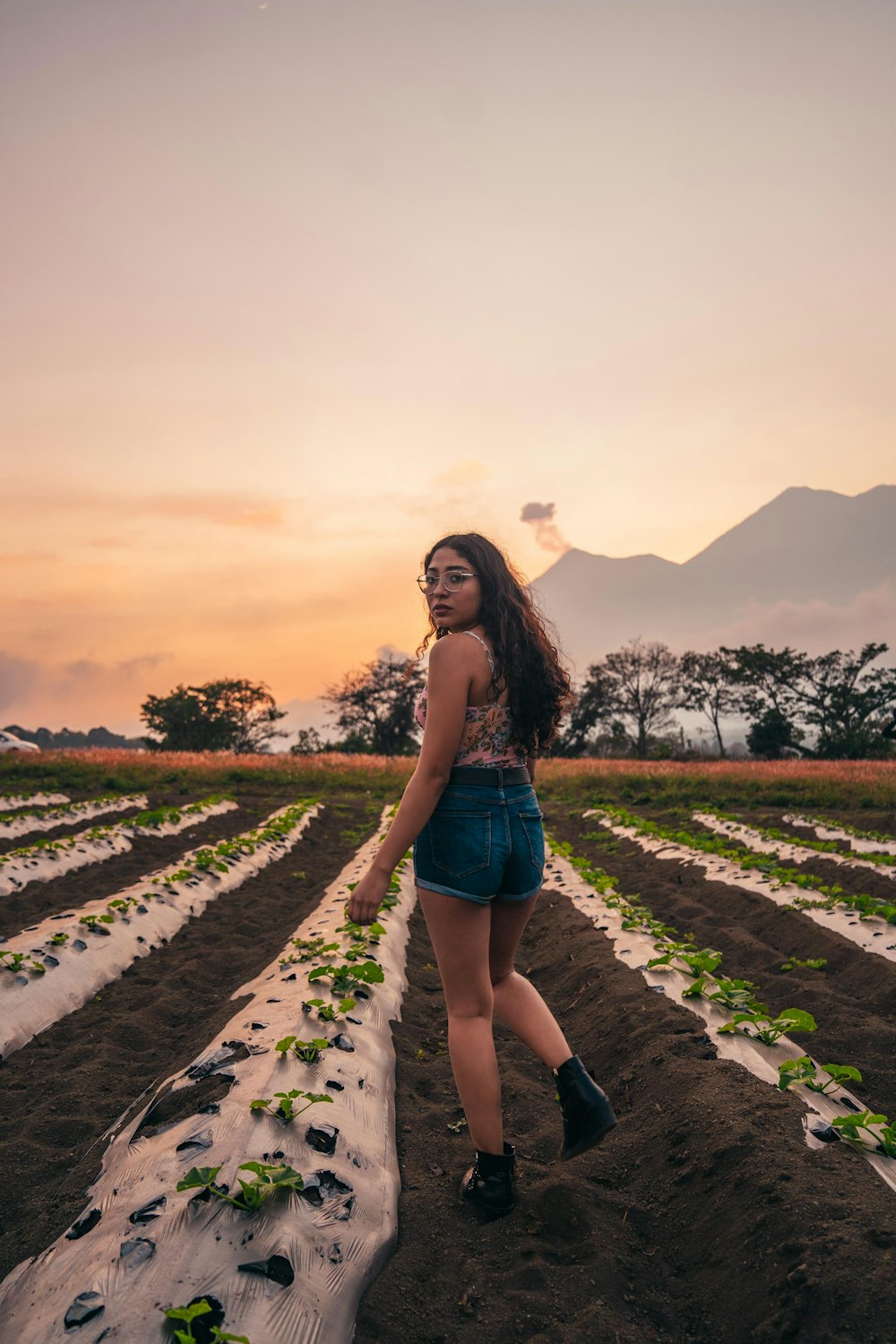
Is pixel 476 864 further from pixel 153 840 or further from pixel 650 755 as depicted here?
pixel 650 755

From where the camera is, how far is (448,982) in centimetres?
283

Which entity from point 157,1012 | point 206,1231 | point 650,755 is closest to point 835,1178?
point 206,1231

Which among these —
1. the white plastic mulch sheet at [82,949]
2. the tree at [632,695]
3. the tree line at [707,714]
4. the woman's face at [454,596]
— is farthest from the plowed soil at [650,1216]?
the tree at [632,695]

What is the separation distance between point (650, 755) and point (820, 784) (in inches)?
1172

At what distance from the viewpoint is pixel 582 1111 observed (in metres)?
2.81

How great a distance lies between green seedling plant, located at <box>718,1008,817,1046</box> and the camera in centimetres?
369

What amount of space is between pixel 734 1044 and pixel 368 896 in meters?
2.36

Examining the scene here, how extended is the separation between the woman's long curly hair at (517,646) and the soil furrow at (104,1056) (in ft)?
8.42

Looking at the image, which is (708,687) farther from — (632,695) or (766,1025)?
(766,1025)

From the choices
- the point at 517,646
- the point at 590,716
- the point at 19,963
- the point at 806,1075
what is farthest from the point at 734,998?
the point at 590,716

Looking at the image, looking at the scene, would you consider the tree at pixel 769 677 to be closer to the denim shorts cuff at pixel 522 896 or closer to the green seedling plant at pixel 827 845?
the green seedling plant at pixel 827 845

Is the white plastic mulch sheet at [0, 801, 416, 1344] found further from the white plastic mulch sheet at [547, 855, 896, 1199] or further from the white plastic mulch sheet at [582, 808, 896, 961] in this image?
the white plastic mulch sheet at [582, 808, 896, 961]

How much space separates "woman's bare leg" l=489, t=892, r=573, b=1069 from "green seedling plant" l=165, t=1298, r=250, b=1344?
1.26m

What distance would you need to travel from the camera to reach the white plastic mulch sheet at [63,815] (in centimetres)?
1254
